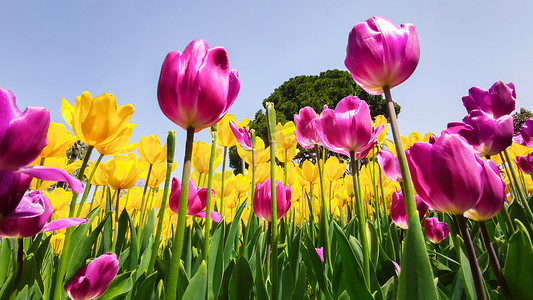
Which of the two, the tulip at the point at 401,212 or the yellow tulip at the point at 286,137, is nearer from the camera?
the tulip at the point at 401,212

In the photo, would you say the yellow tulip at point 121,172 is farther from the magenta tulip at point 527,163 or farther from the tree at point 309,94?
the tree at point 309,94

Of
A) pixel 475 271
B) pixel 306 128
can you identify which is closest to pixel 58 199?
pixel 306 128

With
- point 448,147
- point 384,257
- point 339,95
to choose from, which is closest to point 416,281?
point 448,147

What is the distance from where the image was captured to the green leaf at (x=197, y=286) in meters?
0.58

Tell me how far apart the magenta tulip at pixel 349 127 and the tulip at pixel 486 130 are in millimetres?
308

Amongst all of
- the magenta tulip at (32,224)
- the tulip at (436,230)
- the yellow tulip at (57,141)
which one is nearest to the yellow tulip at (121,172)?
the yellow tulip at (57,141)

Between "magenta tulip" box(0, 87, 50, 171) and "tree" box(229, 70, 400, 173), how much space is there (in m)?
19.7

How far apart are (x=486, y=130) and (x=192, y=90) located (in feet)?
3.02

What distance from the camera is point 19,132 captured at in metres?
0.40

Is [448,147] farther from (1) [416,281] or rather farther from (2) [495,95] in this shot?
(2) [495,95]

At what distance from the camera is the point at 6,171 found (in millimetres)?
415

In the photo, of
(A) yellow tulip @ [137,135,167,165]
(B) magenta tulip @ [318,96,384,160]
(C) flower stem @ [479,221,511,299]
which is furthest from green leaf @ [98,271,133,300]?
(C) flower stem @ [479,221,511,299]

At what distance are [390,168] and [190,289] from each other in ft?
2.71

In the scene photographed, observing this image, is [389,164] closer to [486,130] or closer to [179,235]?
[486,130]
